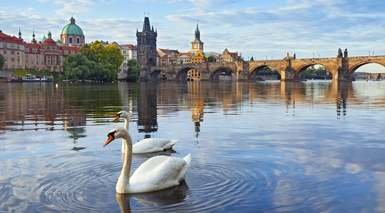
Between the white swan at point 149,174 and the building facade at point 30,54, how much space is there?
159105 mm

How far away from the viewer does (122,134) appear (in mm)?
9492

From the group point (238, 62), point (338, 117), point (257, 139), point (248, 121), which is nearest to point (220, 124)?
point (248, 121)

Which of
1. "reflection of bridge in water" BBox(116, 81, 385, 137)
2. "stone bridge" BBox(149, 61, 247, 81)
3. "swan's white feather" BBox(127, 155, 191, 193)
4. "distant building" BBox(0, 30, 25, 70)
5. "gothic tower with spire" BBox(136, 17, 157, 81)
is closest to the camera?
"swan's white feather" BBox(127, 155, 191, 193)

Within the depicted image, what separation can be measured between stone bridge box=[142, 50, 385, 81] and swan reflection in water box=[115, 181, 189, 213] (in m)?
123

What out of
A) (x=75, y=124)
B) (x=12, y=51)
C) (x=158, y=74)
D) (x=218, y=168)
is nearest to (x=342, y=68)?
(x=158, y=74)

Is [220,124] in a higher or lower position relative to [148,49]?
lower

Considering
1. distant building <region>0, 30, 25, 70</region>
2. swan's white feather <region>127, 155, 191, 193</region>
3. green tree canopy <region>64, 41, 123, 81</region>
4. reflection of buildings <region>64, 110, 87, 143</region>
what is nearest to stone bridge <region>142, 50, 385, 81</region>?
distant building <region>0, 30, 25, 70</region>

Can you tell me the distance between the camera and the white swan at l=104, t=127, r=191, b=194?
9.44 meters

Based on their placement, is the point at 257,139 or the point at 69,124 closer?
the point at 257,139

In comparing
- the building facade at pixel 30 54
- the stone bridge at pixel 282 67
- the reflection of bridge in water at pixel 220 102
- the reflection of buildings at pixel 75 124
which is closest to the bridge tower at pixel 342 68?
the stone bridge at pixel 282 67

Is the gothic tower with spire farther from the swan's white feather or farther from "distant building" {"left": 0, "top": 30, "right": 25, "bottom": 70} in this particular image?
the swan's white feather

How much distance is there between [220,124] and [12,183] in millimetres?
11637

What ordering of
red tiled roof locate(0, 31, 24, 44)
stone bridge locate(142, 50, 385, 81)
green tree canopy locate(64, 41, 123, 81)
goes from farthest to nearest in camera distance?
1. red tiled roof locate(0, 31, 24, 44)
2. stone bridge locate(142, 50, 385, 81)
3. green tree canopy locate(64, 41, 123, 81)

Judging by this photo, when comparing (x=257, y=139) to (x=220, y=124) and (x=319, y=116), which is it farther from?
(x=319, y=116)
